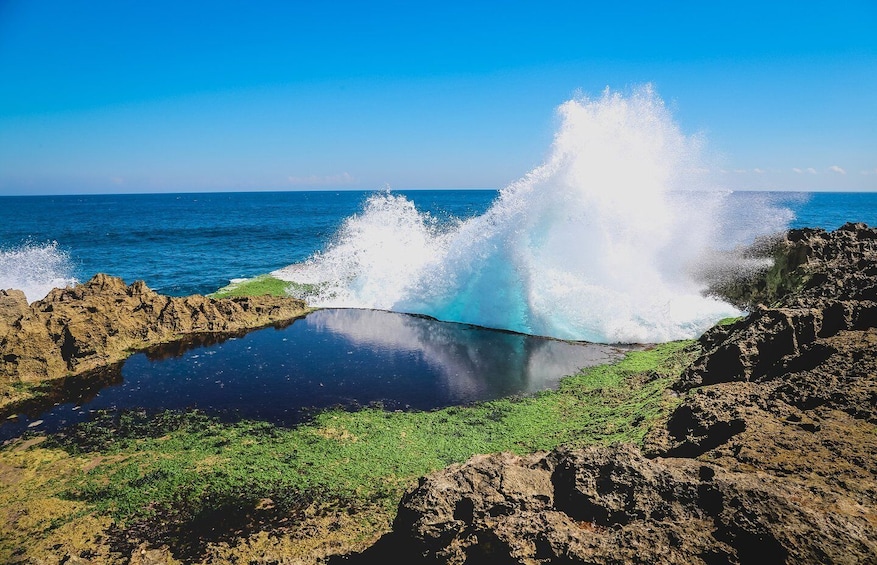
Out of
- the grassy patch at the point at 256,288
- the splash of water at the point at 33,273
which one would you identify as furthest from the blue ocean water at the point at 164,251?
the grassy patch at the point at 256,288

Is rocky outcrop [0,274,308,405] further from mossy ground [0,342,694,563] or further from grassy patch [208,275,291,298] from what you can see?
mossy ground [0,342,694,563]

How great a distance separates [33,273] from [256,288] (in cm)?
1180

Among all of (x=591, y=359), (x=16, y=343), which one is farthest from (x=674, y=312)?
(x=16, y=343)

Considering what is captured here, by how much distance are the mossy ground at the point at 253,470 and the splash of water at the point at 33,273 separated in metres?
16.5

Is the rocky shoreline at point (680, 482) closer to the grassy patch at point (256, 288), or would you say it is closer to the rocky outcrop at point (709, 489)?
the rocky outcrop at point (709, 489)

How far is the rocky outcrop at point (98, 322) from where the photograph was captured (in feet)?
38.2

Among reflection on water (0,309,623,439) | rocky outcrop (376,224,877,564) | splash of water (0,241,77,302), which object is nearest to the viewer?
rocky outcrop (376,224,877,564)

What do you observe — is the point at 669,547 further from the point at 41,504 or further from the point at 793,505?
the point at 41,504

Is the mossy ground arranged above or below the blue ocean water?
below

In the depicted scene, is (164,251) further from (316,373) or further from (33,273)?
(316,373)

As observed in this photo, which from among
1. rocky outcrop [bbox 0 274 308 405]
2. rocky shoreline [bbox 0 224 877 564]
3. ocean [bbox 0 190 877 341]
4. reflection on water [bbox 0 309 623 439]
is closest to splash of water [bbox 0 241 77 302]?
ocean [bbox 0 190 877 341]

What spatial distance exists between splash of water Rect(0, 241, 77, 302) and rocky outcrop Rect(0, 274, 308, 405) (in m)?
7.97

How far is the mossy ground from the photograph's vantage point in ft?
19.7

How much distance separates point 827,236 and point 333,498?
55.1 feet
